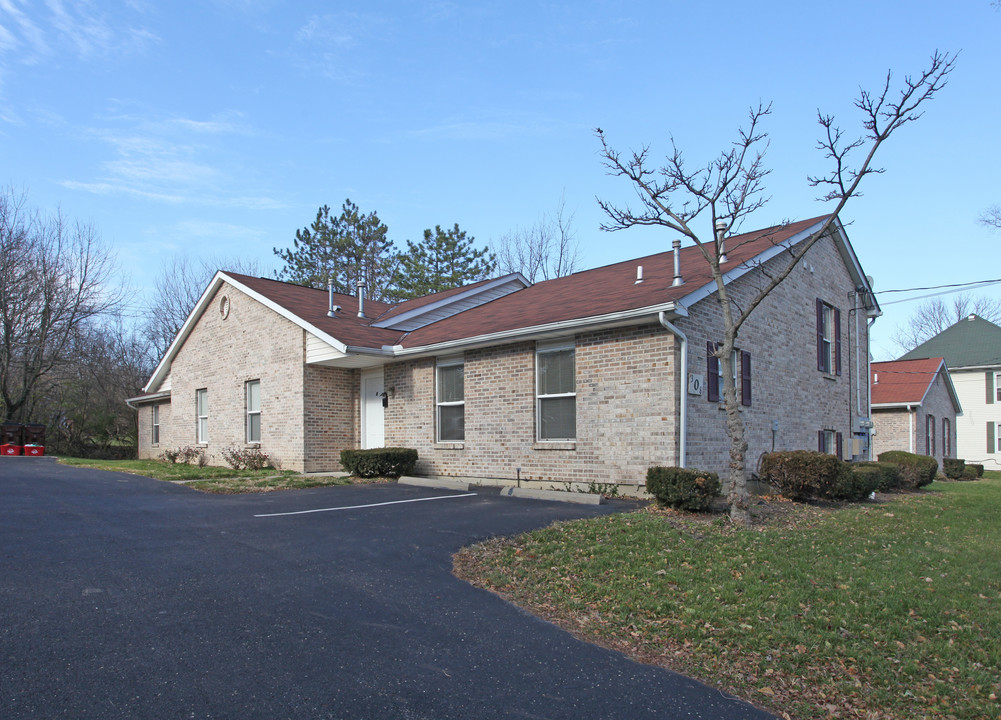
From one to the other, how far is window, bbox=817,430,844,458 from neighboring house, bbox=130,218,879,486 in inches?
3.4

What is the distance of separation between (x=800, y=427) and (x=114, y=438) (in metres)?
33.4

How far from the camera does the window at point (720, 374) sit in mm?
12641

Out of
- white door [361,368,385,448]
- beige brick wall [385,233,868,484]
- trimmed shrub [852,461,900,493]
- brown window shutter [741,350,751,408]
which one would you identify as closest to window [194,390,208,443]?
white door [361,368,385,448]

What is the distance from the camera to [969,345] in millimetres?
38625

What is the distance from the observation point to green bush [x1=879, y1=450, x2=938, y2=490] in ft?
53.8

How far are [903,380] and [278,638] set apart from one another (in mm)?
29097

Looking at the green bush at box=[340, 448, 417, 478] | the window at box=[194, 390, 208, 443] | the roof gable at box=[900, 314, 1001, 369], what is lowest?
the green bush at box=[340, 448, 417, 478]

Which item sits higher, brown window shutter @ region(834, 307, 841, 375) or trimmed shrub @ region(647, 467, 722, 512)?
brown window shutter @ region(834, 307, 841, 375)

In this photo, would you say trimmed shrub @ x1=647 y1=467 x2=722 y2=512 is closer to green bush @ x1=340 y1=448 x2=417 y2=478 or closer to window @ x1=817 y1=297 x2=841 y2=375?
green bush @ x1=340 y1=448 x2=417 y2=478

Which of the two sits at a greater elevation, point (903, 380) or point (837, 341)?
point (837, 341)

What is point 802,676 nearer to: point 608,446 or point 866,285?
point 608,446

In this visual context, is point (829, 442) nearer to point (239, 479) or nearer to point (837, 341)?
point (837, 341)

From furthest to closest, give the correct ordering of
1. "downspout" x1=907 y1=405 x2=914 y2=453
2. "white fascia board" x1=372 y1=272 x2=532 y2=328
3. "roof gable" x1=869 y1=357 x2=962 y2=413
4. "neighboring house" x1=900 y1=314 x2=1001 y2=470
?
"neighboring house" x1=900 y1=314 x2=1001 y2=470, "roof gable" x1=869 y1=357 x2=962 y2=413, "downspout" x1=907 y1=405 x2=914 y2=453, "white fascia board" x1=372 y1=272 x2=532 y2=328

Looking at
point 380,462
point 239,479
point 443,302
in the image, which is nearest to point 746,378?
point 380,462
